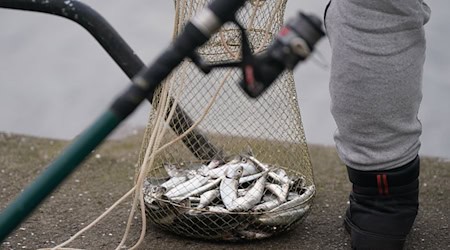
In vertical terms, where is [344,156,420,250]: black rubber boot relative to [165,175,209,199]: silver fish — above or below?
below

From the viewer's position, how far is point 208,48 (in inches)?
66.4

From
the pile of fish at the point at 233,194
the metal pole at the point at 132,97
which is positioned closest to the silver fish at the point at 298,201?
the pile of fish at the point at 233,194

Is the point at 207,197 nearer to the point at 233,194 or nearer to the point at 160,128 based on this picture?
the point at 233,194

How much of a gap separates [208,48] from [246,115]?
0.60ft

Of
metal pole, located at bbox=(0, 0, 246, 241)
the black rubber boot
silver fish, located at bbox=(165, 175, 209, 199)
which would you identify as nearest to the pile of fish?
silver fish, located at bbox=(165, 175, 209, 199)

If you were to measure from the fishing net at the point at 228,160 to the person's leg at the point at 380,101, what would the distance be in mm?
212

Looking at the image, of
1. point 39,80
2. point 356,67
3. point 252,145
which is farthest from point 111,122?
point 39,80

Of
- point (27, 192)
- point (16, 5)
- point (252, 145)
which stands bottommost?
point (252, 145)

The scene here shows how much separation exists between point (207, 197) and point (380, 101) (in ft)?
1.51

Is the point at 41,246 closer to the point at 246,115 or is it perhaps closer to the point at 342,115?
the point at 246,115

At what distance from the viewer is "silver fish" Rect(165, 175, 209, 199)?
5.44 ft

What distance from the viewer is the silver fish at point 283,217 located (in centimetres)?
160

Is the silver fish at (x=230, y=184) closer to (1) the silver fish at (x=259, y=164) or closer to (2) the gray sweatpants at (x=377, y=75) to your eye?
(1) the silver fish at (x=259, y=164)

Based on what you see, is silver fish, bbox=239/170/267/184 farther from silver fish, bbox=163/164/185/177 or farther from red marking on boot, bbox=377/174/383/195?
red marking on boot, bbox=377/174/383/195
